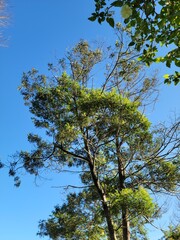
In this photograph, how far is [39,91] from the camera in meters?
8.98

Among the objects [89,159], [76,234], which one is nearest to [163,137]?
[89,159]

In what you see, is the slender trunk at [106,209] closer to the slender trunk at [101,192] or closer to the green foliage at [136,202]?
the slender trunk at [101,192]

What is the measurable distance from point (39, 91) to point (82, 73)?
1.62 m

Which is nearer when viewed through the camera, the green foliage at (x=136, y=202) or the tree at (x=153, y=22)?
the tree at (x=153, y=22)

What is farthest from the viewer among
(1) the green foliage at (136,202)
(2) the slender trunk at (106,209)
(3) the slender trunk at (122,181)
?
(3) the slender trunk at (122,181)

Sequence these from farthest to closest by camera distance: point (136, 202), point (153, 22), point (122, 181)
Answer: point (122, 181)
point (136, 202)
point (153, 22)

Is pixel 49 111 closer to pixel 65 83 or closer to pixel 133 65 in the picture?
pixel 65 83

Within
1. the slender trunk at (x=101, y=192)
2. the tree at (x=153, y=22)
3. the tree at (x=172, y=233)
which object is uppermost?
the slender trunk at (x=101, y=192)

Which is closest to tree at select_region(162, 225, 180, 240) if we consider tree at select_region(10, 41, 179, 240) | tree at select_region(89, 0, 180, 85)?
tree at select_region(10, 41, 179, 240)

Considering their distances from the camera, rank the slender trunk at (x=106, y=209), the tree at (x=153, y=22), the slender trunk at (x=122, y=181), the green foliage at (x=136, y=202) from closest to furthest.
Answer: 1. the tree at (x=153, y=22)
2. the green foliage at (x=136, y=202)
3. the slender trunk at (x=106, y=209)
4. the slender trunk at (x=122, y=181)

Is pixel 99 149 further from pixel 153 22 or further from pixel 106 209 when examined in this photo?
pixel 153 22

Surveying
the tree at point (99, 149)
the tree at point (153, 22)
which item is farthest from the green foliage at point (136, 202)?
the tree at point (153, 22)

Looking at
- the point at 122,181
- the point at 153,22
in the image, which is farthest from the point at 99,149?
the point at 153,22

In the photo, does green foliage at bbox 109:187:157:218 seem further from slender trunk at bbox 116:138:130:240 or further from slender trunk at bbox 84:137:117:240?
slender trunk at bbox 116:138:130:240
